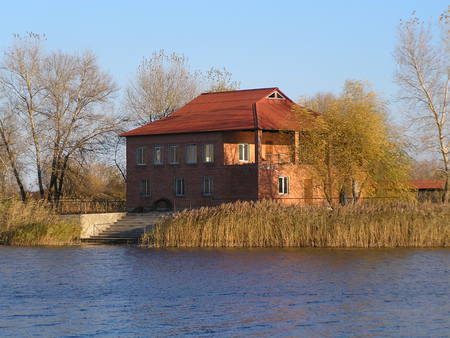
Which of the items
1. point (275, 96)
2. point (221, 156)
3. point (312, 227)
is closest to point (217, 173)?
point (221, 156)

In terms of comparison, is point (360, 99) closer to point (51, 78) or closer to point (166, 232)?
point (166, 232)

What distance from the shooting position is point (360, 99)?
2167 inches

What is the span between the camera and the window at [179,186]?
61031mm

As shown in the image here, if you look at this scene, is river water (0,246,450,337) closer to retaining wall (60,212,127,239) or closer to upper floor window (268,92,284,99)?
retaining wall (60,212,127,239)

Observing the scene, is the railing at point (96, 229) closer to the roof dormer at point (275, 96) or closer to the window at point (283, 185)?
the window at point (283, 185)

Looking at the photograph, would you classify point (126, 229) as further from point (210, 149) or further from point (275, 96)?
point (275, 96)

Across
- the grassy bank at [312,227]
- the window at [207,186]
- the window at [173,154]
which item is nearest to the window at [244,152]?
the window at [207,186]

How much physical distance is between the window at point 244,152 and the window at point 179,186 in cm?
469

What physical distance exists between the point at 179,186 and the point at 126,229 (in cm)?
1066

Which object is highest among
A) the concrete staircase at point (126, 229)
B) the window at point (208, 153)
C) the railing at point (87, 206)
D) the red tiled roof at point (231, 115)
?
the red tiled roof at point (231, 115)

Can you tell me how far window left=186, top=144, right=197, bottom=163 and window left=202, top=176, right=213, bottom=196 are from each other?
5.54ft

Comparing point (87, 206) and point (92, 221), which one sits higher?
point (87, 206)

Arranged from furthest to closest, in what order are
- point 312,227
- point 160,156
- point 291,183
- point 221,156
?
1. point 160,156
2. point 221,156
3. point 291,183
4. point 312,227

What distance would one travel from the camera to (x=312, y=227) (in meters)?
39.7
